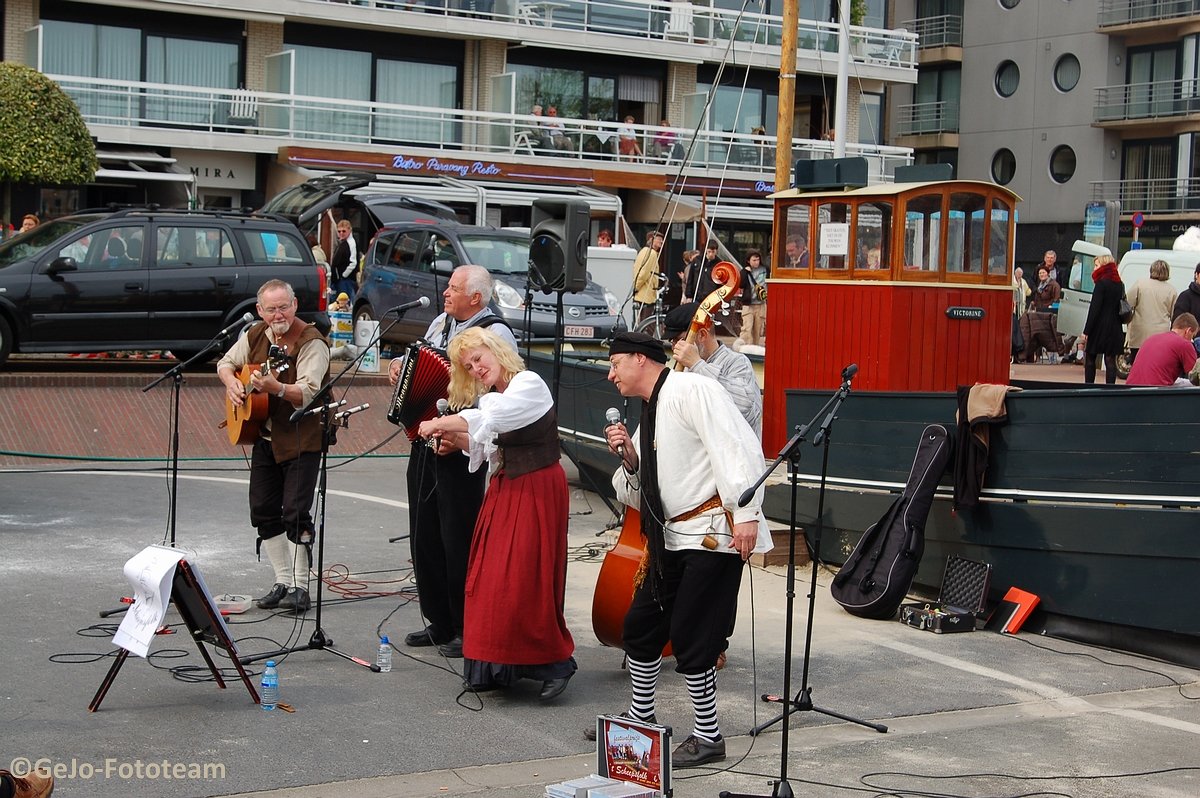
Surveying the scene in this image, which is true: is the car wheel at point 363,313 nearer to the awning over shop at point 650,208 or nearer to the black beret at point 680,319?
the black beret at point 680,319

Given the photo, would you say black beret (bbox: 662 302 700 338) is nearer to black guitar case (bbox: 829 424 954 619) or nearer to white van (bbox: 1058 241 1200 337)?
black guitar case (bbox: 829 424 954 619)

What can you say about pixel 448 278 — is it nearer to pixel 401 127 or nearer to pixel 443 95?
pixel 401 127

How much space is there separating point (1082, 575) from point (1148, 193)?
121 ft

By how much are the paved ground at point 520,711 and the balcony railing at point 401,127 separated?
21.8m

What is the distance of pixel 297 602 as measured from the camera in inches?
344

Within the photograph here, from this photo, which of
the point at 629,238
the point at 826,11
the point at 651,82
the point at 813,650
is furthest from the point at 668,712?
the point at 826,11

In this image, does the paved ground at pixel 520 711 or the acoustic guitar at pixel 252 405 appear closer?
the paved ground at pixel 520 711

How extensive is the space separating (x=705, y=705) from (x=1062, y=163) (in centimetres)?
4141

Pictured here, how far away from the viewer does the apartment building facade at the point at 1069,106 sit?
1640 inches

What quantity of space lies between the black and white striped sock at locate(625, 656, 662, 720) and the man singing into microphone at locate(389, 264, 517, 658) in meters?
1.65

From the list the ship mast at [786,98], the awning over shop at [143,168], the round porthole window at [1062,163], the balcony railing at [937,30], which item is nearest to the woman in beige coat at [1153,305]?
the ship mast at [786,98]

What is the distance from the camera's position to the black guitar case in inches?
365

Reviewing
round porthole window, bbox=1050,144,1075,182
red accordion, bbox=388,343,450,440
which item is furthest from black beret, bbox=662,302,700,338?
round porthole window, bbox=1050,144,1075,182

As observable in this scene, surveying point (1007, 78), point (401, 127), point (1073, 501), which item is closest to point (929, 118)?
point (1007, 78)
